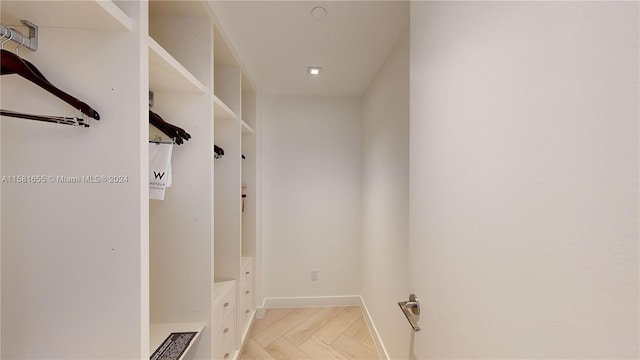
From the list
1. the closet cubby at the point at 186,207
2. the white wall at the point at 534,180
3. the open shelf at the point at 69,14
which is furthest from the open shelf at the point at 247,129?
the white wall at the point at 534,180

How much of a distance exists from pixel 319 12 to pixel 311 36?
0.27m

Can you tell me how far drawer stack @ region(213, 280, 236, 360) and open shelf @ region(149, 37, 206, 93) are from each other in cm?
124

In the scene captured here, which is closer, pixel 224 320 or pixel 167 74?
pixel 167 74

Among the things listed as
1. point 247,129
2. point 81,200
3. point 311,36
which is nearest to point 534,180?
point 81,200

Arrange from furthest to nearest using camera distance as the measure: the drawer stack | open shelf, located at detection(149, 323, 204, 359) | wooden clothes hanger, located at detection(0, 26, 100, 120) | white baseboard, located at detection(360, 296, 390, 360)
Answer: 1. white baseboard, located at detection(360, 296, 390, 360)
2. the drawer stack
3. open shelf, located at detection(149, 323, 204, 359)
4. wooden clothes hanger, located at detection(0, 26, 100, 120)

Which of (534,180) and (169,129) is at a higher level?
(169,129)

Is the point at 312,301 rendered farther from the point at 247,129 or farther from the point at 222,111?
the point at 222,111

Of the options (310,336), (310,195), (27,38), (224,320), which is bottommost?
(310,336)

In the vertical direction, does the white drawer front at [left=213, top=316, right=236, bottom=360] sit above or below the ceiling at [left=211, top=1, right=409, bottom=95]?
below

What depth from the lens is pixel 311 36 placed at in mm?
1724

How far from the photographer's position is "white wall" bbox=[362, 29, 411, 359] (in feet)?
5.51

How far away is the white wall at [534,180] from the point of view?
1.25ft

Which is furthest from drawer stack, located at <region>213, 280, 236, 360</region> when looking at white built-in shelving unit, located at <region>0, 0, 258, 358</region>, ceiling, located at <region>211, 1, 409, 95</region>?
ceiling, located at <region>211, 1, 409, 95</region>

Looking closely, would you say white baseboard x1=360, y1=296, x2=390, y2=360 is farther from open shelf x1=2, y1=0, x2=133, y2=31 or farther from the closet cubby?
open shelf x1=2, y1=0, x2=133, y2=31
